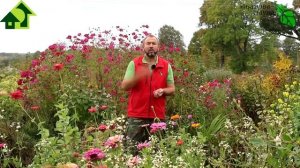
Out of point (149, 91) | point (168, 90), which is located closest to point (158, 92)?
point (168, 90)

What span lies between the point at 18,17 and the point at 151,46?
10.2 feet

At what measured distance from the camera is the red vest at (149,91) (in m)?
4.38

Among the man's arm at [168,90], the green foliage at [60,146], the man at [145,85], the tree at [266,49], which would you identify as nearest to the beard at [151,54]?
the man at [145,85]

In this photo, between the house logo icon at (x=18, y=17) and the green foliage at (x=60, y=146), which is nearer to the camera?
the green foliage at (x=60, y=146)

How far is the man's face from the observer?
13.8ft

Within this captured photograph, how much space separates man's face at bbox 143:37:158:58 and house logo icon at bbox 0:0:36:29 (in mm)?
2670

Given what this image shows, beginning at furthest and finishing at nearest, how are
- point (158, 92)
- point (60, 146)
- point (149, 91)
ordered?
point (149, 91) < point (158, 92) < point (60, 146)

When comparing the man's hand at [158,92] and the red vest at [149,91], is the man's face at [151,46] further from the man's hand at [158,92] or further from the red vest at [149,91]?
the man's hand at [158,92]

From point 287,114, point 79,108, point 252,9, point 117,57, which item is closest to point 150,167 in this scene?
point 287,114

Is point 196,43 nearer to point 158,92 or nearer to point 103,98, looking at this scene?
point 103,98

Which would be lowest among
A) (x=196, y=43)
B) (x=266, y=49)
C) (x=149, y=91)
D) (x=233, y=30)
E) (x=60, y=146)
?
(x=60, y=146)

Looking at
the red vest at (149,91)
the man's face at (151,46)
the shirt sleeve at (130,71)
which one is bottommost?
the red vest at (149,91)

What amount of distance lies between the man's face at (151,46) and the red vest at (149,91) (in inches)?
6.1

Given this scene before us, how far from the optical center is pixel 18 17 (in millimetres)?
6656
